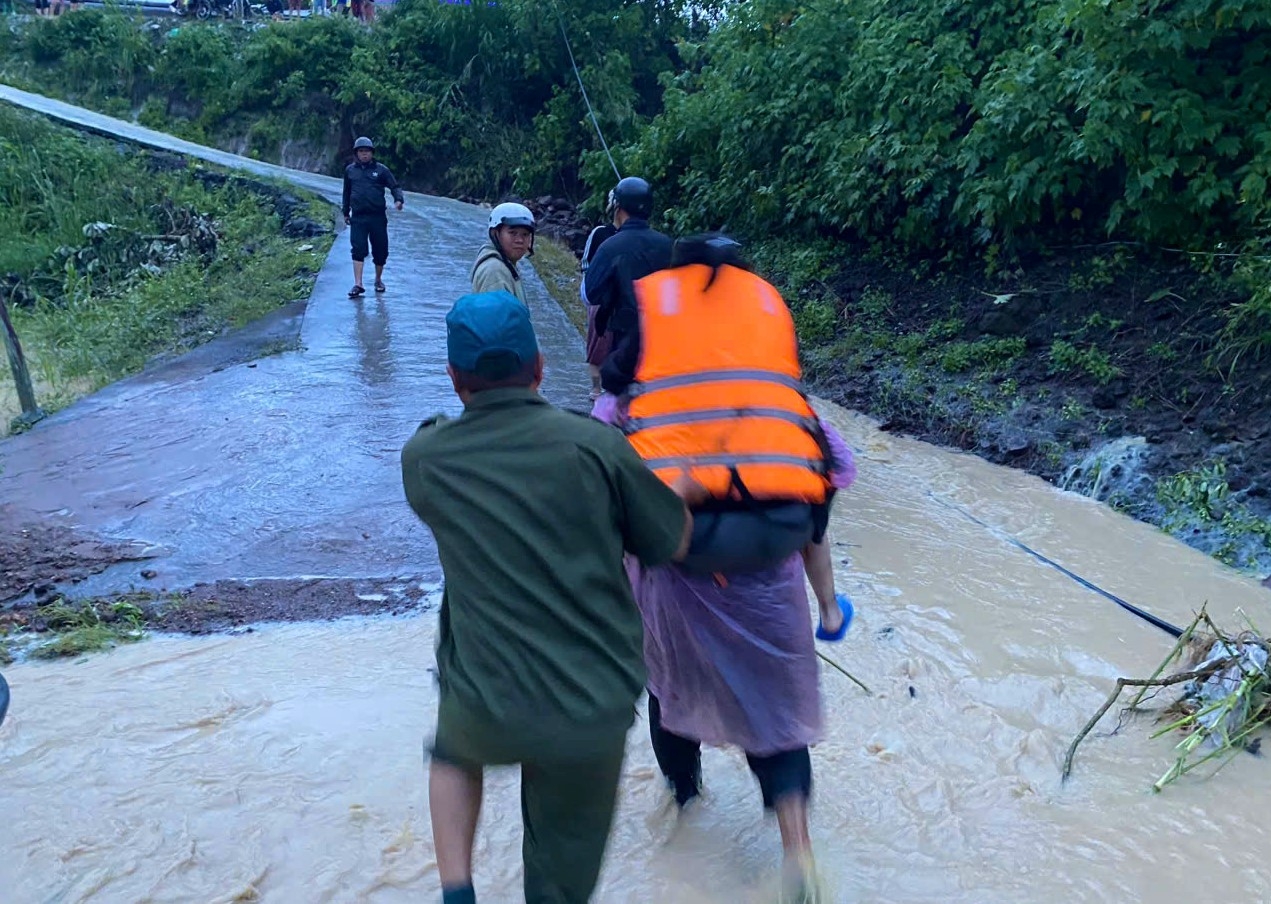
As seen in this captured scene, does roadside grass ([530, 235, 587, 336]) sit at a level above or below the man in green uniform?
below

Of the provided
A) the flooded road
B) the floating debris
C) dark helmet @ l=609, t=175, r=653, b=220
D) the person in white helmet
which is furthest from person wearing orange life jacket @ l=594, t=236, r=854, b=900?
the person in white helmet

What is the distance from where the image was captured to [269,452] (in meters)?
7.01

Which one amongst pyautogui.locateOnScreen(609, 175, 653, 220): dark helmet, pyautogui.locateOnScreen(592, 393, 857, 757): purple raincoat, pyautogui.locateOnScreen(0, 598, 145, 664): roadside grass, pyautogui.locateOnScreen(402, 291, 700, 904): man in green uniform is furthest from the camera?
pyautogui.locateOnScreen(609, 175, 653, 220): dark helmet

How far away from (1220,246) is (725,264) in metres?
6.28

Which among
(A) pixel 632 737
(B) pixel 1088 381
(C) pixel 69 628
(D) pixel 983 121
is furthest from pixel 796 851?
(D) pixel 983 121

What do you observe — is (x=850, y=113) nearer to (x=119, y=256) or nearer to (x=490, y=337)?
(x=490, y=337)

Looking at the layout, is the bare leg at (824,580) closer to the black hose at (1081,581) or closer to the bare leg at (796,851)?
the bare leg at (796,851)

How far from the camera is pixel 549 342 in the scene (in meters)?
9.91

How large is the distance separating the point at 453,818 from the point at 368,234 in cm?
908

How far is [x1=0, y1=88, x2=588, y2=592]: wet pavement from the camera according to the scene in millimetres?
5699

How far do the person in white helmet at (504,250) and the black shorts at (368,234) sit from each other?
205 inches

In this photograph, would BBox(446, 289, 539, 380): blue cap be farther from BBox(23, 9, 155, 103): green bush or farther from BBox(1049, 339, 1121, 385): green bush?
BBox(23, 9, 155, 103): green bush

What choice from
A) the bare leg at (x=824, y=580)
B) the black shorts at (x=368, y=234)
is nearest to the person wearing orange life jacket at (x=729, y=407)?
the bare leg at (x=824, y=580)

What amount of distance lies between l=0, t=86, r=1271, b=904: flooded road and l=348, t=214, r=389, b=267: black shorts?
4.10 meters
